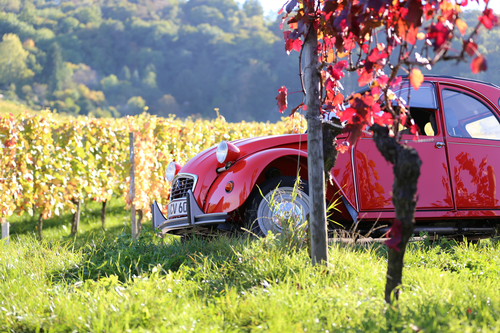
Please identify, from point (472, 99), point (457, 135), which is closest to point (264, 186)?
point (457, 135)

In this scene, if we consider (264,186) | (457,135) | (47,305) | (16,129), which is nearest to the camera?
(47,305)

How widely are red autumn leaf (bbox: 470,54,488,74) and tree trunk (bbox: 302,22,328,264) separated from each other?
114cm

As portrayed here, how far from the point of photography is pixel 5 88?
5425 cm

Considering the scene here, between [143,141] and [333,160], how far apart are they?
15.6 feet

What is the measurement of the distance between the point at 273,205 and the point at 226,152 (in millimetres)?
734

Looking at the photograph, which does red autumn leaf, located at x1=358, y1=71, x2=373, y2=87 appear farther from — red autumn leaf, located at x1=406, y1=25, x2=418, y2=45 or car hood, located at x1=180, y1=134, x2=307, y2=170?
car hood, located at x1=180, y1=134, x2=307, y2=170

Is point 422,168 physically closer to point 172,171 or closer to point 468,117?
point 468,117

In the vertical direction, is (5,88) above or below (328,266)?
above

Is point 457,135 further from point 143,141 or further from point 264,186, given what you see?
point 143,141

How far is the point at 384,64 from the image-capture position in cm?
→ 221

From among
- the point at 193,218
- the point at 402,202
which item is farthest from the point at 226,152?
the point at 402,202

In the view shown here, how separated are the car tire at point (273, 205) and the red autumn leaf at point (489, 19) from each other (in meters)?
1.94

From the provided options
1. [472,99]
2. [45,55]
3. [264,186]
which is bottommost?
[264,186]

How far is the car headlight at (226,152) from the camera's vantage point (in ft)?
12.5
